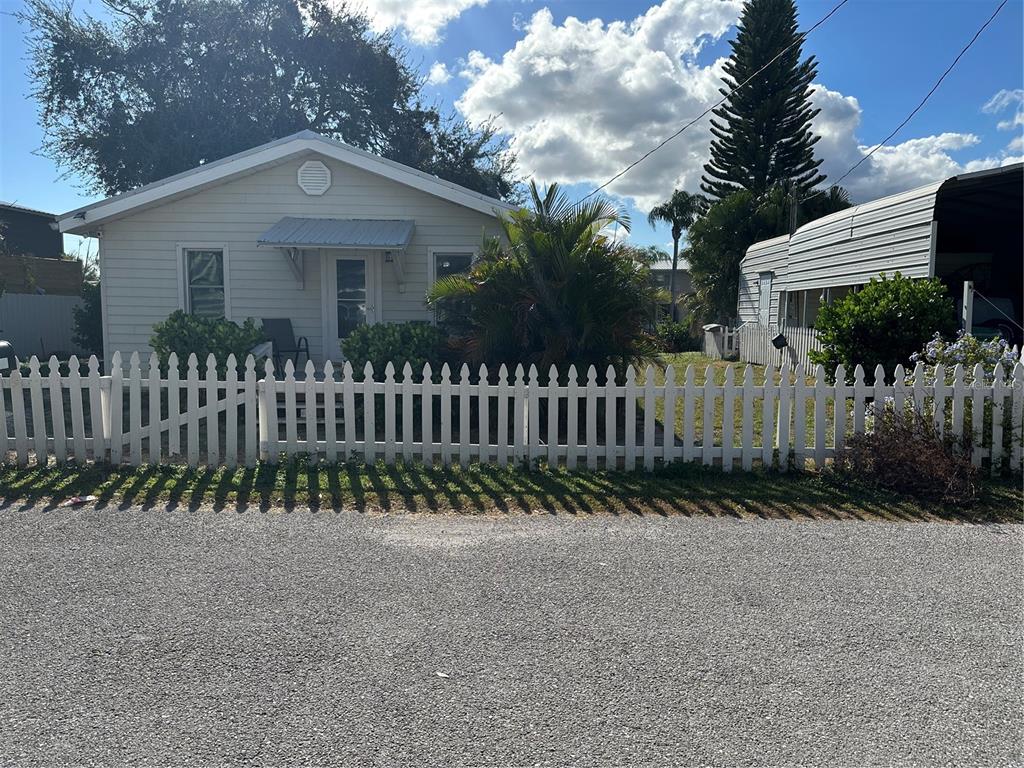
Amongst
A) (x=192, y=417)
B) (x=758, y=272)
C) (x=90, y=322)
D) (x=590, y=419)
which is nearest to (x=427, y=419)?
(x=590, y=419)

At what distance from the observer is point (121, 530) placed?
15.9 ft

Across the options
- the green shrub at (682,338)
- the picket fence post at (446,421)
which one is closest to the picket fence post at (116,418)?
the picket fence post at (446,421)

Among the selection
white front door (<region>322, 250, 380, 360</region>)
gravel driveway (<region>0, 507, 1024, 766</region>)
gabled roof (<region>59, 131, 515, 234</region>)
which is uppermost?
gabled roof (<region>59, 131, 515, 234</region>)

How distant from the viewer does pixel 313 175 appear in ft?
36.2

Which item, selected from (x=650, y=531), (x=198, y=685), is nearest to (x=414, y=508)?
(x=650, y=531)

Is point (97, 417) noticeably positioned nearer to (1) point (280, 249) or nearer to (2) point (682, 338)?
(1) point (280, 249)

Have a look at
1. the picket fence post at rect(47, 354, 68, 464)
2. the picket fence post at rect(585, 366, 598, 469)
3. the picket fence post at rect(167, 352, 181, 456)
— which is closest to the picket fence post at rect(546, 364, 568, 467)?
the picket fence post at rect(585, 366, 598, 469)

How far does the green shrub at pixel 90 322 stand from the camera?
17484 mm

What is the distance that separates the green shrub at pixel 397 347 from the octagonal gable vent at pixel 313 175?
3.64 m

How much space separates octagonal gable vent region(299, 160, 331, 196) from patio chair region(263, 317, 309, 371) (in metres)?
2.03

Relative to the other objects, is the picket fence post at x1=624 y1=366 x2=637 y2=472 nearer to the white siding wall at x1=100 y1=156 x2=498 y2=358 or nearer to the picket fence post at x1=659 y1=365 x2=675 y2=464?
the picket fence post at x1=659 y1=365 x2=675 y2=464

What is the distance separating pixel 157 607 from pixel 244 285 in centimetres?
842

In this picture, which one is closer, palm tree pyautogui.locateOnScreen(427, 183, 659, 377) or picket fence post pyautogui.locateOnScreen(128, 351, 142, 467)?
picket fence post pyautogui.locateOnScreen(128, 351, 142, 467)

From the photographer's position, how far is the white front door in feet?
36.8
